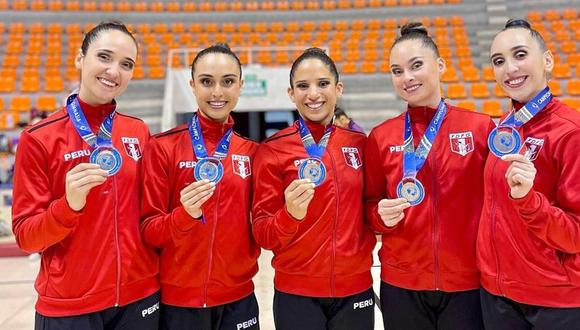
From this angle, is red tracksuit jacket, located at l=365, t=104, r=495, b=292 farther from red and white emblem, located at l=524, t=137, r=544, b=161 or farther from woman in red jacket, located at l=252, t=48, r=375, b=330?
red and white emblem, located at l=524, t=137, r=544, b=161

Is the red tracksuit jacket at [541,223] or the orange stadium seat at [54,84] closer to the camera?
the red tracksuit jacket at [541,223]

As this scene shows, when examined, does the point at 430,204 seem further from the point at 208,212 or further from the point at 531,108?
the point at 208,212

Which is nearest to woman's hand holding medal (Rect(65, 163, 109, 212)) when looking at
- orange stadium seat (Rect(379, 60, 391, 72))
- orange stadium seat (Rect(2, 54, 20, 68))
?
orange stadium seat (Rect(379, 60, 391, 72))

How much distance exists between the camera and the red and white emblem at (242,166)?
2250 mm

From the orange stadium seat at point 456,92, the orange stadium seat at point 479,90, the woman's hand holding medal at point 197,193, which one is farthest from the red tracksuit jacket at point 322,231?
the orange stadium seat at point 479,90

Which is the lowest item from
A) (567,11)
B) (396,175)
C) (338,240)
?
(338,240)

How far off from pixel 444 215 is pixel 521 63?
0.73 m

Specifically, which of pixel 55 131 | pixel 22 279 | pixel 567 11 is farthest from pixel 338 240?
pixel 567 11

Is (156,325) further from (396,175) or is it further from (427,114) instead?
(427,114)

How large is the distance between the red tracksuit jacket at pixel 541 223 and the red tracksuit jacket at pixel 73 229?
1557mm

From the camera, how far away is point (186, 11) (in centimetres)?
1502

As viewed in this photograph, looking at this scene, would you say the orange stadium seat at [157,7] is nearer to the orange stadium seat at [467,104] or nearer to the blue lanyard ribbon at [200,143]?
the orange stadium seat at [467,104]

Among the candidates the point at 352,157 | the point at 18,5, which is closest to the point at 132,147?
the point at 352,157

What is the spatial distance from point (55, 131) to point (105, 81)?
11.6 inches
